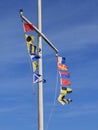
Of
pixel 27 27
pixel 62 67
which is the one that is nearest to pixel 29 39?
pixel 27 27

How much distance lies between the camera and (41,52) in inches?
1120

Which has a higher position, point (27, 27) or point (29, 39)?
point (27, 27)

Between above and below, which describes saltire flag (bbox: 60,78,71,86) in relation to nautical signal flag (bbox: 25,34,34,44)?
below

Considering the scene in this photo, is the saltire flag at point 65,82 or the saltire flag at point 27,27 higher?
the saltire flag at point 27,27

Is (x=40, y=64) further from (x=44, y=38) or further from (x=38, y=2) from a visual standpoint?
(x=38, y=2)

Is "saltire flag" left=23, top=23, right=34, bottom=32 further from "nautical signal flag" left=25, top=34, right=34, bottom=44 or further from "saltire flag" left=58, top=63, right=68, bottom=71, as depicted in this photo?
"saltire flag" left=58, top=63, right=68, bottom=71

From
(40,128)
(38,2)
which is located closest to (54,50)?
(38,2)

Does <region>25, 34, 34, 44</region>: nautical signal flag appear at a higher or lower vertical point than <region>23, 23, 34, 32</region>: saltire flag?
lower

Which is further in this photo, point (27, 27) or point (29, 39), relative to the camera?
point (27, 27)

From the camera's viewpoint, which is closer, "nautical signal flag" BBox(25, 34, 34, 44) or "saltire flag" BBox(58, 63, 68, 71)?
"nautical signal flag" BBox(25, 34, 34, 44)

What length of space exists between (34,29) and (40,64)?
3.09 metres

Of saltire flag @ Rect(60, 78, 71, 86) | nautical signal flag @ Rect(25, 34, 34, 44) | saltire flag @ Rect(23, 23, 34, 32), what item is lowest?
saltire flag @ Rect(60, 78, 71, 86)

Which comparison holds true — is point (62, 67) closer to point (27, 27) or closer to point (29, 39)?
point (29, 39)

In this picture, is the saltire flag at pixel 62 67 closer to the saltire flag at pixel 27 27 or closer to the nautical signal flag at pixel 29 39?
the nautical signal flag at pixel 29 39
